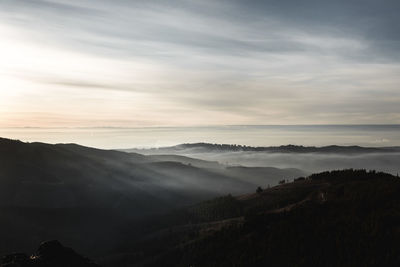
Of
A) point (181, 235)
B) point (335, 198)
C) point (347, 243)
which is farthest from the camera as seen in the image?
point (181, 235)

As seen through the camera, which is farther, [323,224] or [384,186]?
[384,186]

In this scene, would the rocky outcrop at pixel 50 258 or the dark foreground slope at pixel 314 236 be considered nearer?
the rocky outcrop at pixel 50 258

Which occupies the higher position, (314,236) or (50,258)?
(314,236)

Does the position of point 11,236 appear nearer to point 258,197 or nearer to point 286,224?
point 258,197

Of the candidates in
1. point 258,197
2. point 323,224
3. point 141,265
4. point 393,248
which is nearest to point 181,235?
point 141,265

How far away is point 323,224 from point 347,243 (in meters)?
11.6

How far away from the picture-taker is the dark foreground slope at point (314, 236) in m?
54.7

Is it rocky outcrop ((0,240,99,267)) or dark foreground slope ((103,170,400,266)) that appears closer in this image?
rocky outcrop ((0,240,99,267))

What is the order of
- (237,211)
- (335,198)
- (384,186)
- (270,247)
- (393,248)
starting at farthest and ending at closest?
(237,211)
(335,198)
(384,186)
(270,247)
(393,248)

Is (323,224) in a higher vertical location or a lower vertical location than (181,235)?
higher

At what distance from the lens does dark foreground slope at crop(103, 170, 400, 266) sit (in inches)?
2152

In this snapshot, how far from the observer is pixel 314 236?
64.1 metres

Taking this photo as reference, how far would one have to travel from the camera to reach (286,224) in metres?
75.2

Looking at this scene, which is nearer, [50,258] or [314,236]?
[50,258]
